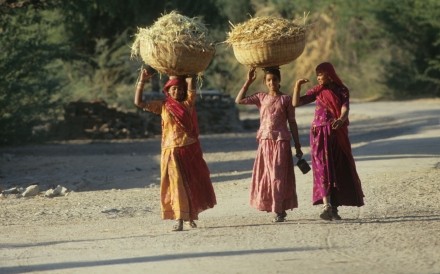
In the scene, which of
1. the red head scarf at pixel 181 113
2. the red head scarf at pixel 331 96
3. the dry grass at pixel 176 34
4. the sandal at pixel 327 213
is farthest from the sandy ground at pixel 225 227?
the dry grass at pixel 176 34

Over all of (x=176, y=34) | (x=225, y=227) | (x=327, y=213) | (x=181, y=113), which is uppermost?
(x=176, y=34)

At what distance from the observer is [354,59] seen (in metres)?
51.8

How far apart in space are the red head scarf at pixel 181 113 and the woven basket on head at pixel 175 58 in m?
0.11

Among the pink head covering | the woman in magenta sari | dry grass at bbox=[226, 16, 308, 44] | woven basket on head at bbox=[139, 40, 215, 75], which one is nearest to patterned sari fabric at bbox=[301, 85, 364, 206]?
the woman in magenta sari

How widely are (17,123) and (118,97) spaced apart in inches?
325

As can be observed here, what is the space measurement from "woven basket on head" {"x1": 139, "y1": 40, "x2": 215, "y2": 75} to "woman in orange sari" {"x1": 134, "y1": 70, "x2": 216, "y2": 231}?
0.15m

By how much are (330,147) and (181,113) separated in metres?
1.52

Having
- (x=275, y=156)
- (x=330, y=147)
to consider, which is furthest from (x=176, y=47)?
(x=330, y=147)

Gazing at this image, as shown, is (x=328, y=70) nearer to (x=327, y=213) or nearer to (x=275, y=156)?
(x=275, y=156)

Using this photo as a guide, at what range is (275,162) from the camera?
1048 cm

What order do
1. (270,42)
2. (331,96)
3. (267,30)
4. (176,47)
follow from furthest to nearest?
(331,96)
(267,30)
(270,42)
(176,47)

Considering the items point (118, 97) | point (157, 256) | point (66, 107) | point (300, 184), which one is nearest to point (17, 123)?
point (66, 107)

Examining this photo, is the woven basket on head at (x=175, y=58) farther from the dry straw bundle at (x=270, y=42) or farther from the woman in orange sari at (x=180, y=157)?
the dry straw bundle at (x=270, y=42)

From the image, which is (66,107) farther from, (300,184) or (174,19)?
(174,19)
